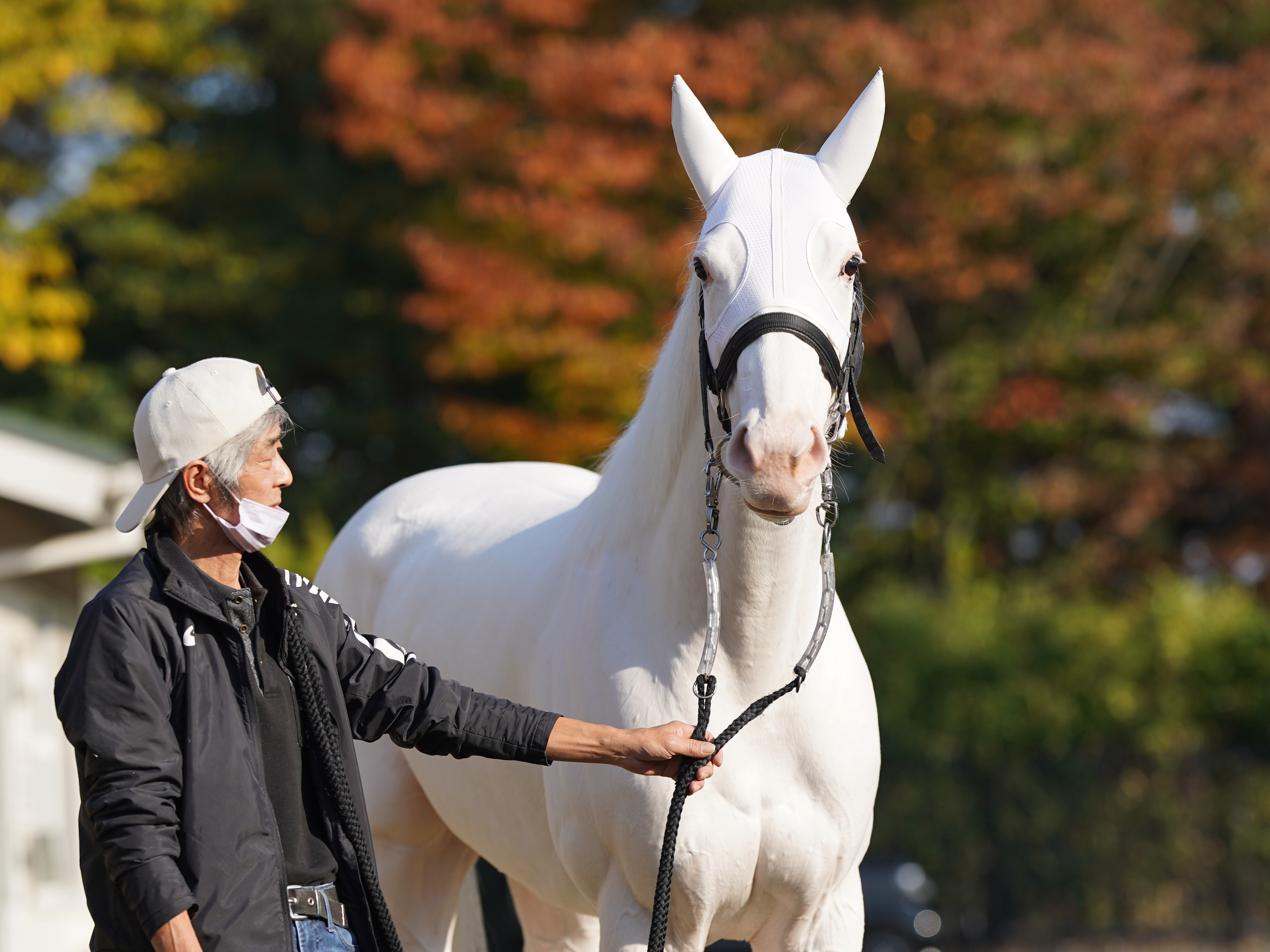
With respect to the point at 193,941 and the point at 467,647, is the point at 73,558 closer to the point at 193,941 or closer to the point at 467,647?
the point at 467,647

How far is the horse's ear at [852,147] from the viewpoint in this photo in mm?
2883

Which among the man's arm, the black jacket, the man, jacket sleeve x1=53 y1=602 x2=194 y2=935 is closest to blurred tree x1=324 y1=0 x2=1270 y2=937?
the man's arm

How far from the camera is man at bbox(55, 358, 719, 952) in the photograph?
2.18 m

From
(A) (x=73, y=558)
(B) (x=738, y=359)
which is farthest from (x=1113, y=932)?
(B) (x=738, y=359)

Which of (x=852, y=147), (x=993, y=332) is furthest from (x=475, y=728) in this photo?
(x=993, y=332)

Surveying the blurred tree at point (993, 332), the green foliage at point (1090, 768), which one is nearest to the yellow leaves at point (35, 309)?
the blurred tree at point (993, 332)

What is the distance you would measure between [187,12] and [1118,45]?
1121cm

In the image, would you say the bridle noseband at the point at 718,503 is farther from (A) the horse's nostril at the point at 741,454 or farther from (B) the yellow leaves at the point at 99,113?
(B) the yellow leaves at the point at 99,113

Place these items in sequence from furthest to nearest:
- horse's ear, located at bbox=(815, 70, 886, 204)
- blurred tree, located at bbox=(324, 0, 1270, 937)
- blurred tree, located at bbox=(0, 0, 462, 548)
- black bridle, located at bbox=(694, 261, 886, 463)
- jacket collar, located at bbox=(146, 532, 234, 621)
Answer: blurred tree, located at bbox=(0, 0, 462, 548) → blurred tree, located at bbox=(324, 0, 1270, 937) → horse's ear, located at bbox=(815, 70, 886, 204) → black bridle, located at bbox=(694, 261, 886, 463) → jacket collar, located at bbox=(146, 532, 234, 621)

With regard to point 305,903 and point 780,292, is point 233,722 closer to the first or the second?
point 305,903

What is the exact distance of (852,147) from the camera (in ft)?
9.48

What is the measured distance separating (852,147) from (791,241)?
1.26 feet

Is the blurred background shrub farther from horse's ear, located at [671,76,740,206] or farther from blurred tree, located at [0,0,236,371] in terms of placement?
horse's ear, located at [671,76,740,206]

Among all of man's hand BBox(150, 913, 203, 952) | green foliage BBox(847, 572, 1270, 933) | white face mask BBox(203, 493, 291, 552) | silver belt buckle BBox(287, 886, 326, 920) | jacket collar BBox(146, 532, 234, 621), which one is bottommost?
man's hand BBox(150, 913, 203, 952)
